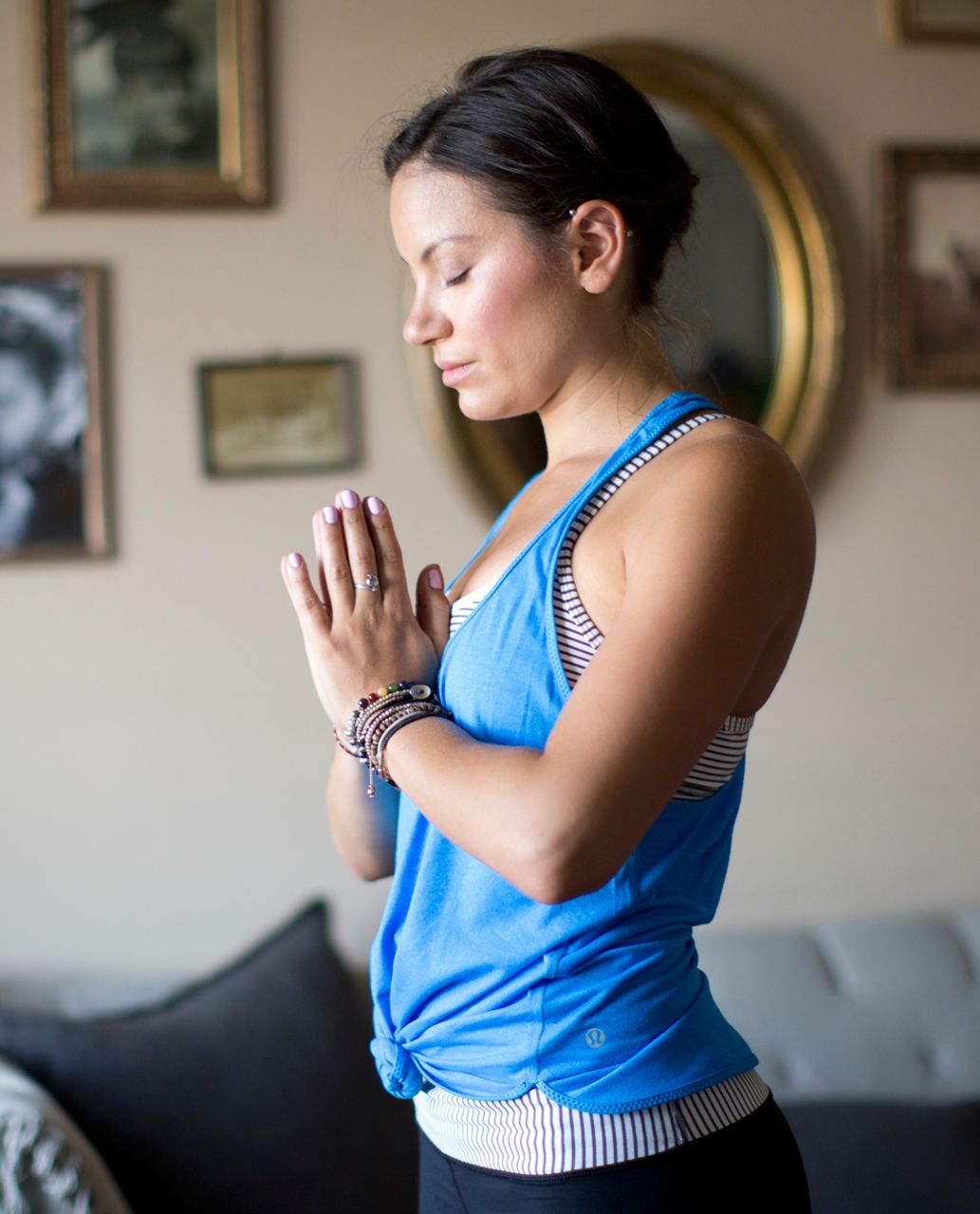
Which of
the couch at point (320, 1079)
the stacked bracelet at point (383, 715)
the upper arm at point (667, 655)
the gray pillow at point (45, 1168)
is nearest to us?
the upper arm at point (667, 655)

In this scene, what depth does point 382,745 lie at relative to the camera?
0.88 m

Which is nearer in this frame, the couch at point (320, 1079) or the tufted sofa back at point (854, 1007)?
the couch at point (320, 1079)

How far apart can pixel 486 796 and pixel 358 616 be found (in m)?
0.21

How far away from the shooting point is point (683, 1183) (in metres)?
0.83

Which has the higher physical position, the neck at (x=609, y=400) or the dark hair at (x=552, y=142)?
the dark hair at (x=552, y=142)

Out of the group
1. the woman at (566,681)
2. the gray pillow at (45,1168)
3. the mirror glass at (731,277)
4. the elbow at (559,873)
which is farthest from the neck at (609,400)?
the mirror glass at (731,277)

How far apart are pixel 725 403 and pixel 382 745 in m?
1.70

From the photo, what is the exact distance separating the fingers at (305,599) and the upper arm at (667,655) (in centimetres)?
23

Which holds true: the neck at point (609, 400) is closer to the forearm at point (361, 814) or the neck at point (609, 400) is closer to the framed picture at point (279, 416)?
the forearm at point (361, 814)

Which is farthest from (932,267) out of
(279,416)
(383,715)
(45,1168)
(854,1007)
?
(45,1168)

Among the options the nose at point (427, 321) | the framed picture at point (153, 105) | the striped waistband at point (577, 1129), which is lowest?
the striped waistband at point (577, 1129)

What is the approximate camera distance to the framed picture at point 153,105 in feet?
7.20

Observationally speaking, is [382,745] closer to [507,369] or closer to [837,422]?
[507,369]

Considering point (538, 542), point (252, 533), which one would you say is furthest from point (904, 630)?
point (538, 542)
